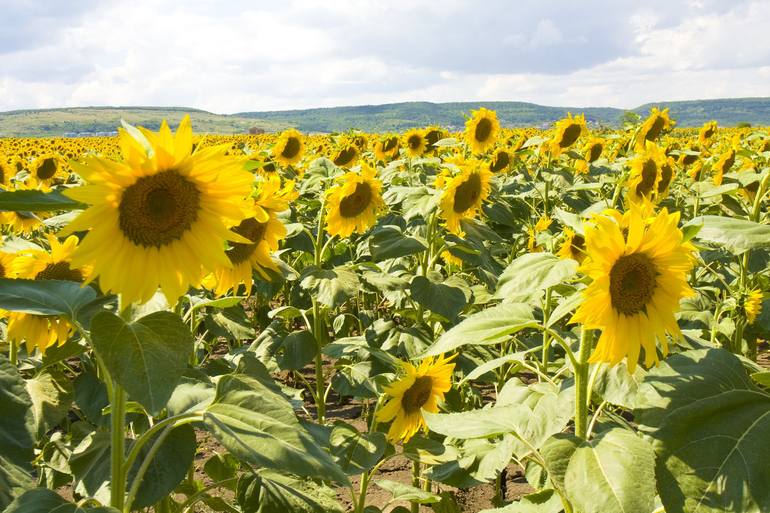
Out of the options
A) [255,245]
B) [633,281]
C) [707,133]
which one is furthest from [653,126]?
[633,281]

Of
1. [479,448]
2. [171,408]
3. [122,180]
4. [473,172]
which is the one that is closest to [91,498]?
[171,408]

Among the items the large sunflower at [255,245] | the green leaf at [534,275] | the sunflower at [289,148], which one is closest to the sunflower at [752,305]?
the green leaf at [534,275]

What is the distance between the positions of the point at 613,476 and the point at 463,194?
269 centimetres

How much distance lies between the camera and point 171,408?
5.41 feet

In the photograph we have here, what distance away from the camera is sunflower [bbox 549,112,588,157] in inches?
255

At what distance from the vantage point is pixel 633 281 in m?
1.61

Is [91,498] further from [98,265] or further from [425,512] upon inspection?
[425,512]

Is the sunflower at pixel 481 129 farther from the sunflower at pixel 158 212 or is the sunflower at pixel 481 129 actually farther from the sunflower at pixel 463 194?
the sunflower at pixel 158 212

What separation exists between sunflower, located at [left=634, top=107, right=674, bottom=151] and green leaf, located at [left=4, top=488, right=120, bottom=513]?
580 cm

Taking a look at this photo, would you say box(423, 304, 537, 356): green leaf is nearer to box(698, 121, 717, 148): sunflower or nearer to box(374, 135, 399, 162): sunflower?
box(374, 135, 399, 162): sunflower

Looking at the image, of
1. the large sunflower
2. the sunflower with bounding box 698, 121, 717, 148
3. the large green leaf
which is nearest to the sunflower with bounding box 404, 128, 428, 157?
the sunflower with bounding box 698, 121, 717, 148

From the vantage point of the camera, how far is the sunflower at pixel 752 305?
13.4 feet

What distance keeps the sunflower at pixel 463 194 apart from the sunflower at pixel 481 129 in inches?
84.5

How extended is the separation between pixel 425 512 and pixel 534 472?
149cm
